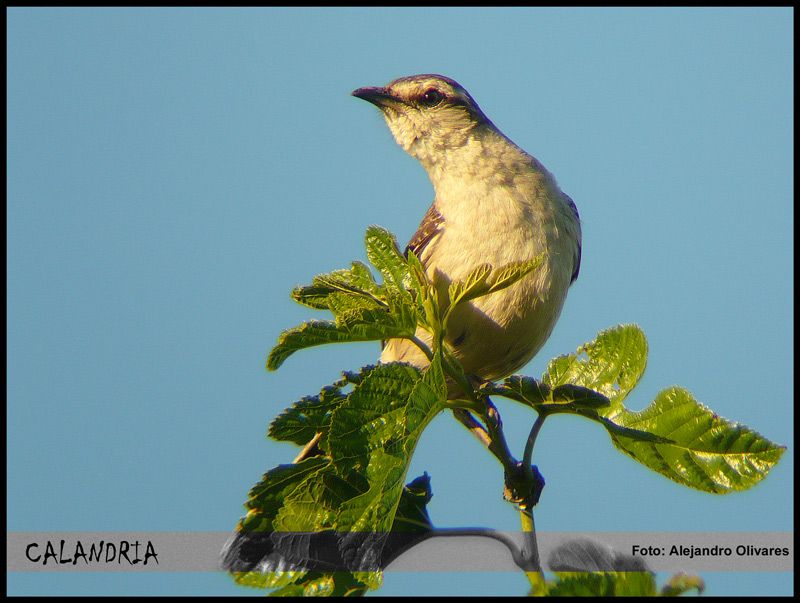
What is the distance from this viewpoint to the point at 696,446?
3.54m

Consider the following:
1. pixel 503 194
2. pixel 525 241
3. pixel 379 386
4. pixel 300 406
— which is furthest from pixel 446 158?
pixel 379 386

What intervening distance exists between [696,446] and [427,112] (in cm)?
425

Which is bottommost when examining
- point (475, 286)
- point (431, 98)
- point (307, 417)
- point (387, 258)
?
point (307, 417)

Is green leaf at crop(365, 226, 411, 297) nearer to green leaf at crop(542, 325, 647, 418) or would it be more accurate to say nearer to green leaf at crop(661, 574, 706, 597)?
green leaf at crop(542, 325, 647, 418)

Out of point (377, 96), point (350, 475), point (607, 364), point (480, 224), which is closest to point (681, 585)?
point (350, 475)

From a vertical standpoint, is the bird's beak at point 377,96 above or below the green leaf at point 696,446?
above

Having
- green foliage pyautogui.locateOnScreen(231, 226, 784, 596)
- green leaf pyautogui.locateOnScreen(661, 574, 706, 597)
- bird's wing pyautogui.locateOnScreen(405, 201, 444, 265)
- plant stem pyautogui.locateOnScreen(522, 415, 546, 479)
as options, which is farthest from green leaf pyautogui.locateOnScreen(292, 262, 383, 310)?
bird's wing pyautogui.locateOnScreen(405, 201, 444, 265)

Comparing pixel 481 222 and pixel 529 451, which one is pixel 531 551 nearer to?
pixel 529 451

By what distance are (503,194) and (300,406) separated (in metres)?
3.08

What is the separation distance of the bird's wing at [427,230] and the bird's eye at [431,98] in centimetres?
85

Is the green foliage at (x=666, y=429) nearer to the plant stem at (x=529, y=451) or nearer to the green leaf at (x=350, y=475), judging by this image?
the plant stem at (x=529, y=451)

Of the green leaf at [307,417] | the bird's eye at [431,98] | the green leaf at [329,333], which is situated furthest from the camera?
the bird's eye at [431,98]

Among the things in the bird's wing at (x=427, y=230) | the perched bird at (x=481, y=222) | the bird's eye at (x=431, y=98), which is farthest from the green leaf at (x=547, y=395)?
the bird's eye at (x=431, y=98)

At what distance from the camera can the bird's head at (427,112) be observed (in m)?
6.85
